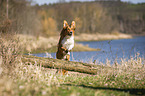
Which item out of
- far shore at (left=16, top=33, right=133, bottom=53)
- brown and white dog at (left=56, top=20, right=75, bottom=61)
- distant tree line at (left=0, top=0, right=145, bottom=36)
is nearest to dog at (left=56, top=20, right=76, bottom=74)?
brown and white dog at (left=56, top=20, right=75, bottom=61)

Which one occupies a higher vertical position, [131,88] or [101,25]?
[101,25]

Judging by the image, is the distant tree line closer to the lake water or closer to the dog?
the dog

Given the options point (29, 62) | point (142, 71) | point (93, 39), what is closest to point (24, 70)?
point (29, 62)

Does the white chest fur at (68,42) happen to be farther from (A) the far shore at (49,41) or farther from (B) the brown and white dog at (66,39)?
(A) the far shore at (49,41)

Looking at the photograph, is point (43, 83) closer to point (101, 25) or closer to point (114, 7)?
point (101, 25)

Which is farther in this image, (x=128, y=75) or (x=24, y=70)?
(x=128, y=75)

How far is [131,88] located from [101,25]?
2489 inches

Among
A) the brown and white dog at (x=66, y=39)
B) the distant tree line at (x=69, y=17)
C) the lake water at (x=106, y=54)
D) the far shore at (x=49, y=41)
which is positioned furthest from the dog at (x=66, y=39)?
the far shore at (x=49, y=41)

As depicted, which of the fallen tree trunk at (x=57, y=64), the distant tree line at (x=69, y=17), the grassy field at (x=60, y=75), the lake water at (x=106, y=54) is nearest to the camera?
the grassy field at (x=60, y=75)

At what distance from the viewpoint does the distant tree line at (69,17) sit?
15.1 m

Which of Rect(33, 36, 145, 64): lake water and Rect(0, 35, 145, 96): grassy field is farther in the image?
Rect(33, 36, 145, 64): lake water

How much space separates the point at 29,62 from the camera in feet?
23.0

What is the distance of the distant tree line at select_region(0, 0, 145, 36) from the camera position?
15.1 meters

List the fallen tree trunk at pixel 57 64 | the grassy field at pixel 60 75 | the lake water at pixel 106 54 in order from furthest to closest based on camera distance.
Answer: the lake water at pixel 106 54 → the fallen tree trunk at pixel 57 64 → the grassy field at pixel 60 75
